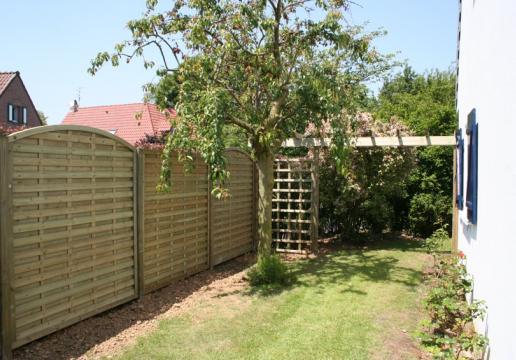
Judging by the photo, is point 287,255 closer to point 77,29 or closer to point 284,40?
point 284,40

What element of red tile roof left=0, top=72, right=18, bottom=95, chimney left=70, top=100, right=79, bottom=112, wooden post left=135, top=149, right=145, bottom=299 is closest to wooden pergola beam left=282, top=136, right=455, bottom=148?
wooden post left=135, top=149, right=145, bottom=299

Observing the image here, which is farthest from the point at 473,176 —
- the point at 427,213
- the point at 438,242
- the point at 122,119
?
the point at 122,119

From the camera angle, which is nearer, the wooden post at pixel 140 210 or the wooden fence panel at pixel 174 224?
→ the wooden post at pixel 140 210

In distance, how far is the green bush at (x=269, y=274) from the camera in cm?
617

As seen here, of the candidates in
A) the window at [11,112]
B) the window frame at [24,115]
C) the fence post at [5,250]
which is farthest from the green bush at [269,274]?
the window frame at [24,115]

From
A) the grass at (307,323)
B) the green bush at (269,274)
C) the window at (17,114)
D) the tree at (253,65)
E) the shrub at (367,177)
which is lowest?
the grass at (307,323)

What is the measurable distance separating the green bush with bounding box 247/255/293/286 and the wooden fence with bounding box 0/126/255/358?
1063mm

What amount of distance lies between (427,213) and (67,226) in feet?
28.6

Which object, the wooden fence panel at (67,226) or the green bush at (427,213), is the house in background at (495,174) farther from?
the green bush at (427,213)

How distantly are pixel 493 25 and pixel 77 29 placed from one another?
31.3 feet

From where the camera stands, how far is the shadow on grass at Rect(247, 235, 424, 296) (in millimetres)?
6105

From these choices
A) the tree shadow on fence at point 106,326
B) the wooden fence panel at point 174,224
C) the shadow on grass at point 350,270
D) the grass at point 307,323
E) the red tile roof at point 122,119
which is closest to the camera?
the tree shadow on fence at point 106,326

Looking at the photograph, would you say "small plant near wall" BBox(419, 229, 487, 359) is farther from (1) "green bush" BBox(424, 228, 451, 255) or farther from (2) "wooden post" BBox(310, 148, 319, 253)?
(2) "wooden post" BBox(310, 148, 319, 253)

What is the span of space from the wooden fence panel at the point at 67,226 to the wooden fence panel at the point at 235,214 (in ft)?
7.33
